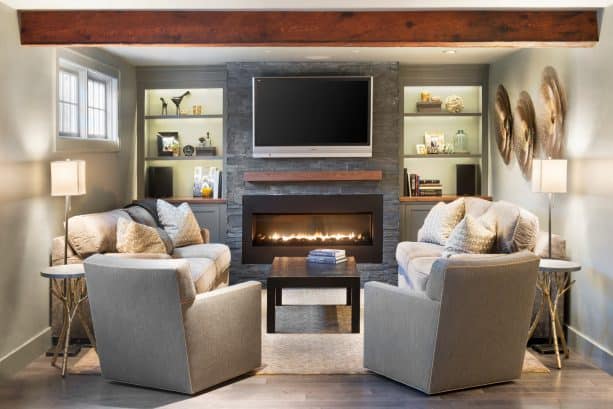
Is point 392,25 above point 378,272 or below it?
above

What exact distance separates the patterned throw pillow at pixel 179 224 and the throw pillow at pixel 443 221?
7.22 ft

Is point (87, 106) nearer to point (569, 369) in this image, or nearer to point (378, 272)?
point (378, 272)

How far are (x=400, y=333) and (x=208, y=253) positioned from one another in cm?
243

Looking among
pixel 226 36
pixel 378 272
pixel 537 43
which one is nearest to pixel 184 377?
pixel 226 36

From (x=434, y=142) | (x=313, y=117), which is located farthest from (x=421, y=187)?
(x=313, y=117)

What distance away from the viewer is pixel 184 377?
362 cm

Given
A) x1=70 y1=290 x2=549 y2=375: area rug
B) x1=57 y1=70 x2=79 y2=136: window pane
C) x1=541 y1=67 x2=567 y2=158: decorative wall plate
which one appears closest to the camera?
x1=70 y1=290 x2=549 y2=375: area rug

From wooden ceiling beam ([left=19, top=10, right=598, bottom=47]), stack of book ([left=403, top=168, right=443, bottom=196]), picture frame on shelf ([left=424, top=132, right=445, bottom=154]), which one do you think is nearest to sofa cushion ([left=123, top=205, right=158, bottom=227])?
wooden ceiling beam ([left=19, top=10, right=598, bottom=47])

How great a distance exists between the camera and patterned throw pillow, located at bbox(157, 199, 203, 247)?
240 inches

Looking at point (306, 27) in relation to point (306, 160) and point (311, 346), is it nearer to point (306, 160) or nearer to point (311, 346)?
point (311, 346)

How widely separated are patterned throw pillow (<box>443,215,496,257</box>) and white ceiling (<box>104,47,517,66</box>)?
1.87 metres

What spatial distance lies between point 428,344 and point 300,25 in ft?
7.10

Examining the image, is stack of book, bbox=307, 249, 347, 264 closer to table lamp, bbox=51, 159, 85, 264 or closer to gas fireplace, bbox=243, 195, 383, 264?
gas fireplace, bbox=243, 195, 383, 264

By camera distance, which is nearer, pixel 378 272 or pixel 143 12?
pixel 143 12
